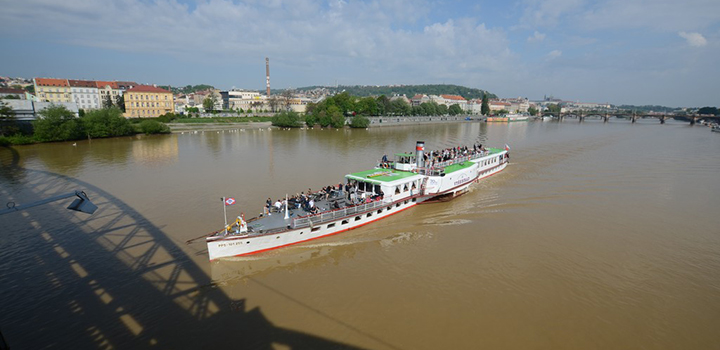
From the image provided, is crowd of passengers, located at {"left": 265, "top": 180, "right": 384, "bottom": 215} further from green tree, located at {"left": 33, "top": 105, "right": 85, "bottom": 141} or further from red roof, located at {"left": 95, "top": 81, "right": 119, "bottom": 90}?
red roof, located at {"left": 95, "top": 81, "right": 119, "bottom": 90}

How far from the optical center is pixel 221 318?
11500 mm

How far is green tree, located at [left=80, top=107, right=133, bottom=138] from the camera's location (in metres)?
57.0

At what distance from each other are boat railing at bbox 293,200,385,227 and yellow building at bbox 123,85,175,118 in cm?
9351

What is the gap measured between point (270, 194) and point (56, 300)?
14151mm

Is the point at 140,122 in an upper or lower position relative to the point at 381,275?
upper

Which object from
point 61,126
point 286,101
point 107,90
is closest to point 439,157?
point 61,126

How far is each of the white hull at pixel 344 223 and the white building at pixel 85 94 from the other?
11552 cm

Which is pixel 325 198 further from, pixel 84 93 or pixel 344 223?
pixel 84 93

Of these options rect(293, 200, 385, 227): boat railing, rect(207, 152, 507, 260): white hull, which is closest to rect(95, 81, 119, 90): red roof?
rect(207, 152, 507, 260): white hull

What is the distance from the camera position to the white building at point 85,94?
325ft

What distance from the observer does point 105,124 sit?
2341 inches

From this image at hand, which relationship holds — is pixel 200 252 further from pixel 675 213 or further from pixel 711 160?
pixel 711 160

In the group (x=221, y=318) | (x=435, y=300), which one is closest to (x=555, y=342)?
(x=435, y=300)

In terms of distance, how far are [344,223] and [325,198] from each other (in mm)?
2560
